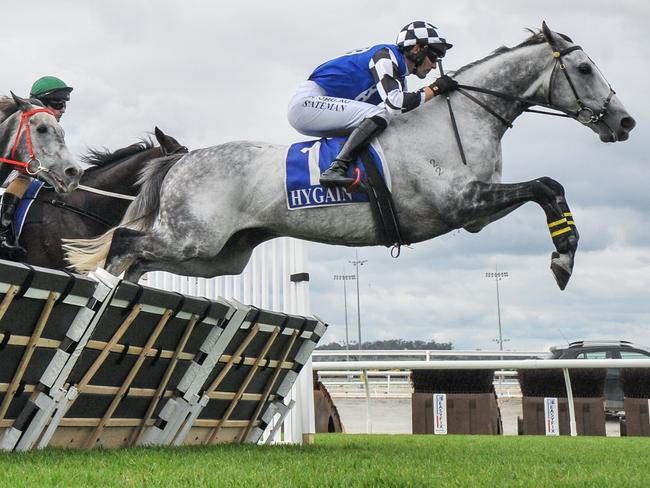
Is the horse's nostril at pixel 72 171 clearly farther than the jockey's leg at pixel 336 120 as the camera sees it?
Yes

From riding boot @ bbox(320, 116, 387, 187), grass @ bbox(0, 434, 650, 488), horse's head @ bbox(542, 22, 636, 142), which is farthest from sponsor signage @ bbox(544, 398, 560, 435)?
riding boot @ bbox(320, 116, 387, 187)

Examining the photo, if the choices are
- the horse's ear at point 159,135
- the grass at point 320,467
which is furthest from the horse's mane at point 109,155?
the grass at point 320,467

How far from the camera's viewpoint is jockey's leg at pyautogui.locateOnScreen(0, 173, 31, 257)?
21.0 ft

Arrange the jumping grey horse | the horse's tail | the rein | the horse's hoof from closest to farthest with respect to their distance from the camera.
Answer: the horse's hoof
the jumping grey horse
the horse's tail
the rein

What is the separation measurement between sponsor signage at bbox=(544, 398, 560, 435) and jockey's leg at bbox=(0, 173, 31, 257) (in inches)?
193

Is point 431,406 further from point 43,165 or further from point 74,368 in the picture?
point 74,368

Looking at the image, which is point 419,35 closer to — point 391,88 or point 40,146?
point 391,88

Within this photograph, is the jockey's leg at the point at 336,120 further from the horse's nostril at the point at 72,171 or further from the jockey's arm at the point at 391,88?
the horse's nostril at the point at 72,171

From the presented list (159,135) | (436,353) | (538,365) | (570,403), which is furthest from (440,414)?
(436,353)

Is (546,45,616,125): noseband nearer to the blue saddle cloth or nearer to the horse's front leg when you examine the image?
the horse's front leg

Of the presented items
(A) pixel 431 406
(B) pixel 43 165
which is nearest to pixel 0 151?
(B) pixel 43 165

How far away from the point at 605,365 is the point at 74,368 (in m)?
5.57

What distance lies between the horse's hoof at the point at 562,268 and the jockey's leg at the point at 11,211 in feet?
11.2

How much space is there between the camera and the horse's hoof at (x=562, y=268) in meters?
5.12
